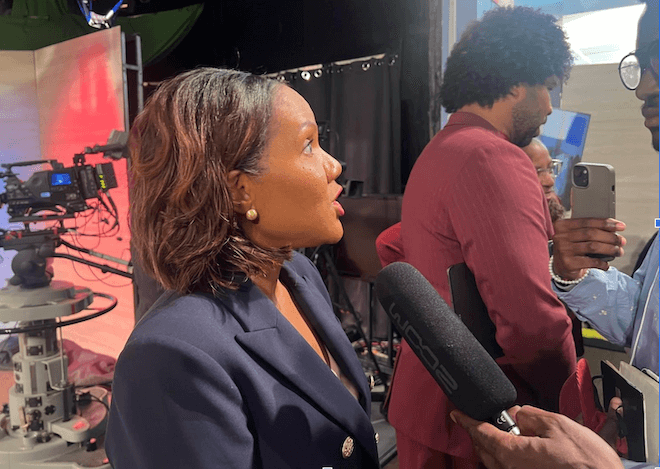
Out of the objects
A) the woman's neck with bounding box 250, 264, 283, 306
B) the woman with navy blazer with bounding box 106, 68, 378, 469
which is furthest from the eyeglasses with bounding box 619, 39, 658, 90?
the woman's neck with bounding box 250, 264, 283, 306

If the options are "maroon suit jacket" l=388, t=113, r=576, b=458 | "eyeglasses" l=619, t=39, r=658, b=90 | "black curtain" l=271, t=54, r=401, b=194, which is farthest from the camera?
"black curtain" l=271, t=54, r=401, b=194

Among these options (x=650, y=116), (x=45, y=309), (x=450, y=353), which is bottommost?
(x=45, y=309)

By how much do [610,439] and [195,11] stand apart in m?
4.25

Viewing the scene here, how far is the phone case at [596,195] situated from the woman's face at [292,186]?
796 millimetres

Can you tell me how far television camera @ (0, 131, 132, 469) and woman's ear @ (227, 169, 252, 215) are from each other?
1.67 meters

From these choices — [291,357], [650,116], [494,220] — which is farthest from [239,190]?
[650,116]

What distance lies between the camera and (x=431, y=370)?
0.69m

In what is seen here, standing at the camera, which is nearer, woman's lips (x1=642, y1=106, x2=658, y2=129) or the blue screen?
woman's lips (x1=642, y1=106, x2=658, y2=129)

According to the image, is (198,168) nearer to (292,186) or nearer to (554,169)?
(292,186)


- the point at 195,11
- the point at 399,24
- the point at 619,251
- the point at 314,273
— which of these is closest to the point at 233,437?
the point at 314,273

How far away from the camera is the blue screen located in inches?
87.0

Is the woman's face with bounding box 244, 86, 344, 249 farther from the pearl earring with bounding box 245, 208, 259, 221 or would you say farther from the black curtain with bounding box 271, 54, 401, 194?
the black curtain with bounding box 271, 54, 401, 194

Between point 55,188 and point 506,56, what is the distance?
1918 mm

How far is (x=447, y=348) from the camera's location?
672 mm
